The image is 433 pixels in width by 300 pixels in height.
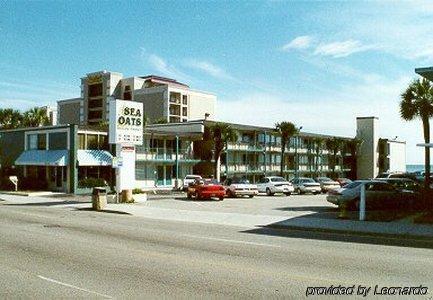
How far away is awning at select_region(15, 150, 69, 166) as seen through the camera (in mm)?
43188

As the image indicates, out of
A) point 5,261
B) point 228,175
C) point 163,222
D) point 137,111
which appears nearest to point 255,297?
point 5,261

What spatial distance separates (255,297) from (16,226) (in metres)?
13.6

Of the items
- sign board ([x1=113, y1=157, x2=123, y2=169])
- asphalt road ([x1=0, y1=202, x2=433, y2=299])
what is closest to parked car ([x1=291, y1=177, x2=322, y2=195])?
sign board ([x1=113, y1=157, x2=123, y2=169])

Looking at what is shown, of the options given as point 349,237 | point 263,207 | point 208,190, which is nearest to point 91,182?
point 208,190

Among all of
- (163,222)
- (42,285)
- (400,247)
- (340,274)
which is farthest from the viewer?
(163,222)

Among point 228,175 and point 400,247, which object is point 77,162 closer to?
point 228,175

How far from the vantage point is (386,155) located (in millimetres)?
81625

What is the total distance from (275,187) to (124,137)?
1615cm

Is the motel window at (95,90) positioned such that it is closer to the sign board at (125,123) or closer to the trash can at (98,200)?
the sign board at (125,123)

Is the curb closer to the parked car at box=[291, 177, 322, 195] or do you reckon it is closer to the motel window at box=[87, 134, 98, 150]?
the parked car at box=[291, 177, 322, 195]

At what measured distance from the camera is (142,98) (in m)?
94.9

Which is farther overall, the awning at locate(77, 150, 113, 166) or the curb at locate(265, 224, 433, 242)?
the awning at locate(77, 150, 113, 166)

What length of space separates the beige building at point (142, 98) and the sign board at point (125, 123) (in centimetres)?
5467

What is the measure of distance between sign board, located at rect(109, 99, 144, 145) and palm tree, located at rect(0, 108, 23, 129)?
4334 centimetres
